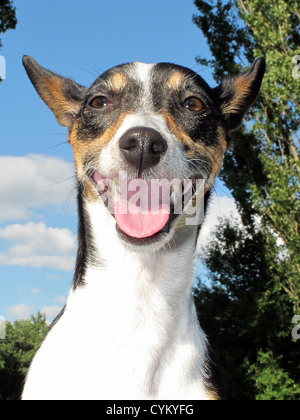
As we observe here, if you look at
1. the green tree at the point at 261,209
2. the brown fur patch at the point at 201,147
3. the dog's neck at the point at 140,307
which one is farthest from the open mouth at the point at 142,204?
the green tree at the point at 261,209

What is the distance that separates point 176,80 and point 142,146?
1034mm

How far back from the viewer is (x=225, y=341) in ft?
61.7

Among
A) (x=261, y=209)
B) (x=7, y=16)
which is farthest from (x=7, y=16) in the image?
(x=261, y=209)

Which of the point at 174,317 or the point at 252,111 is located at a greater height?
the point at 252,111

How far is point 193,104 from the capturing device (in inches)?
145

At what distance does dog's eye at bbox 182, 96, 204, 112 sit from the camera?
366 cm

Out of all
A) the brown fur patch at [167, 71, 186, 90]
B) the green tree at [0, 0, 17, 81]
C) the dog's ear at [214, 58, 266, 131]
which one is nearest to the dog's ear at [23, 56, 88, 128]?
the brown fur patch at [167, 71, 186, 90]

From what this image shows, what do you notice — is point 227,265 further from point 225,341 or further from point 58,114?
point 58,114

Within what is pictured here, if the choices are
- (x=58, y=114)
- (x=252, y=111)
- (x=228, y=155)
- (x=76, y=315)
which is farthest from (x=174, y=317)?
(x=228, y=155)

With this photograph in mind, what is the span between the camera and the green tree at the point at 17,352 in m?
24.3

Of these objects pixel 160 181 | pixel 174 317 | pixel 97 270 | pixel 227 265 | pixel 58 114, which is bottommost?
pixel 174 317
